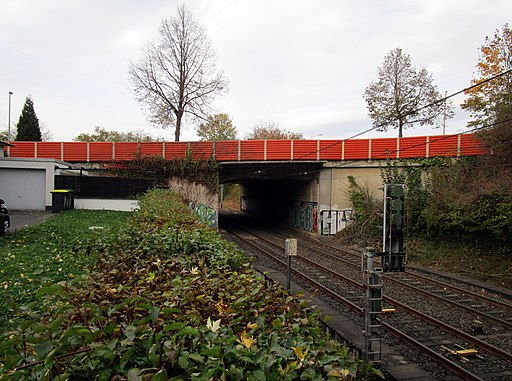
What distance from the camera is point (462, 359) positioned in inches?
290

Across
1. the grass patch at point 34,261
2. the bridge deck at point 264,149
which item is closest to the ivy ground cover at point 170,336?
the grass patch at point 34,261

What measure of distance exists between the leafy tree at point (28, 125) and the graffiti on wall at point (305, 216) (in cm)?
3231

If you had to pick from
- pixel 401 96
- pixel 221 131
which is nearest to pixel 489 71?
pixel 401 96

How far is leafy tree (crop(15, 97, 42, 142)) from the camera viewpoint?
44.9 meters

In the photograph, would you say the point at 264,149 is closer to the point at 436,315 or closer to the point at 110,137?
the point at 436,315

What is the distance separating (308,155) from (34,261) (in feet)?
72.1

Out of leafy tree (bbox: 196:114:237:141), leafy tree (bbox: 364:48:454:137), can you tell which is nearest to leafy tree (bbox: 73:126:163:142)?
leafy tree (bbox: 196:114:237:141)

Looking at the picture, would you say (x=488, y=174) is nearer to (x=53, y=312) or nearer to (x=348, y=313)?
(x=348, y=313)

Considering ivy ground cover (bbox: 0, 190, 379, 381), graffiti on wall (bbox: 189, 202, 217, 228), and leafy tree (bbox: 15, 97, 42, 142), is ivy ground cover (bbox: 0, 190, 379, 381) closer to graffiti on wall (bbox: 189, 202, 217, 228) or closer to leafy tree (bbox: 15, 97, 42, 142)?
graffiti on wall (bbox: 189, 202, 217, 228)

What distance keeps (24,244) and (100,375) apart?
33.4 ft

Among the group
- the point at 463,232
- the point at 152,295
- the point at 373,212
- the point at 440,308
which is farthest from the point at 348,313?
the point at 373,212

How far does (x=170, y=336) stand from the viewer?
7.96 ft

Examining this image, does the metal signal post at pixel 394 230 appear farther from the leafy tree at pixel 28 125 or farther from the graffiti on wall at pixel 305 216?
the leafy tree at pixel 28 125

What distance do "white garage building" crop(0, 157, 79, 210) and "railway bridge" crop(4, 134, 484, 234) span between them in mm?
4514
